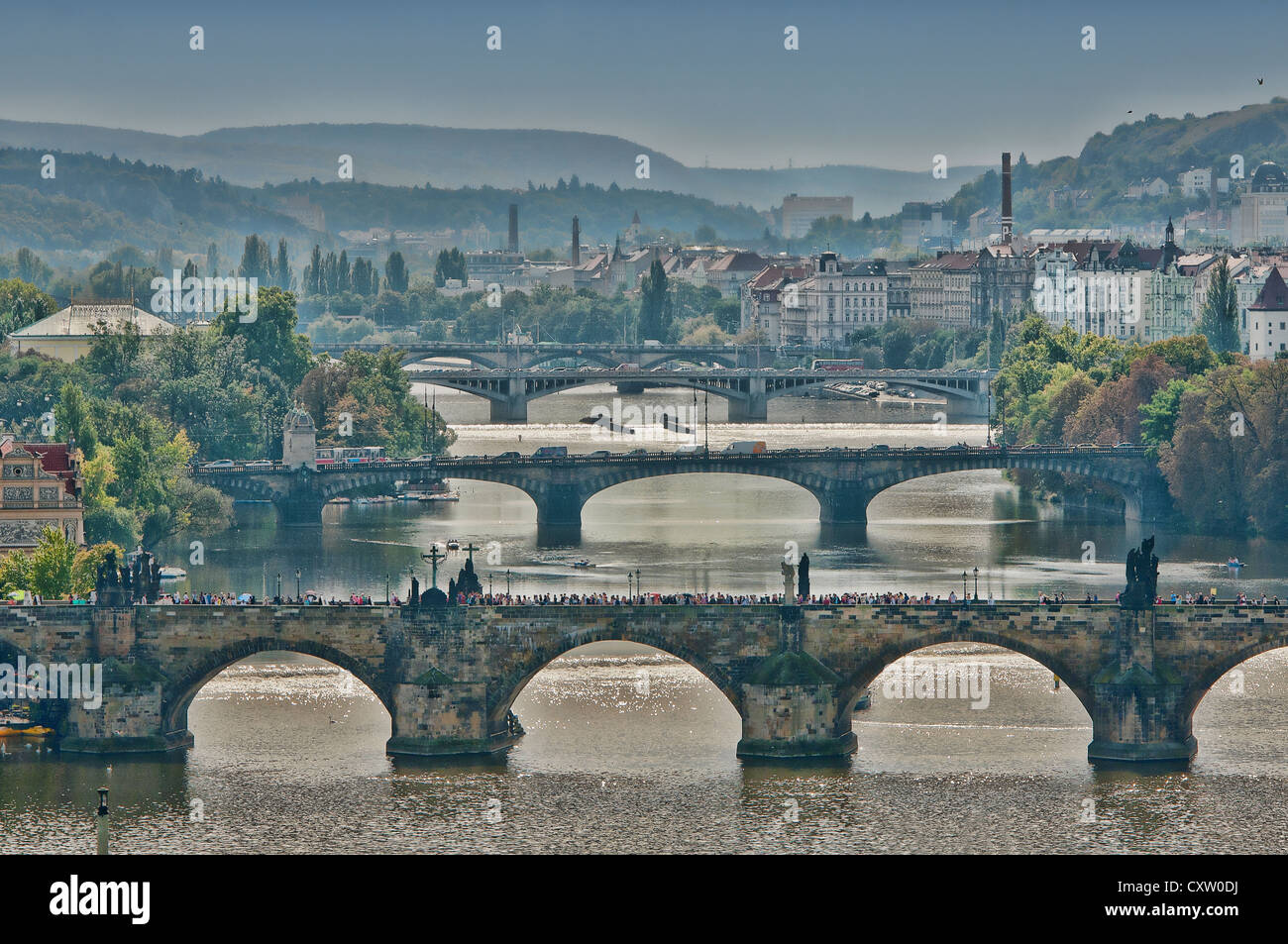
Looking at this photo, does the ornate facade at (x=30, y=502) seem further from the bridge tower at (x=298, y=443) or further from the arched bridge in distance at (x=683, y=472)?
the bridge tower at (x=298, y=443)

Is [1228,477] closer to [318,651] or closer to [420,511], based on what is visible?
[420,511]

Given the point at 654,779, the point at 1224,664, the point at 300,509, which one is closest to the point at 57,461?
the point at 654,779

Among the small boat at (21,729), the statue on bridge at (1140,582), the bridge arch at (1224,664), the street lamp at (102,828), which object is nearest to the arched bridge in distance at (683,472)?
the small boat at (21,729)

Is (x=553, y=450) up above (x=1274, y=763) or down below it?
above

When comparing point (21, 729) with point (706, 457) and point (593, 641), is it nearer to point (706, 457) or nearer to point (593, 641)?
point (593, 641)

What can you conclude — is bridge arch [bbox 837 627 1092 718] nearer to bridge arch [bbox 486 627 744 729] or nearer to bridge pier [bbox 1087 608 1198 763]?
bridge pier [bbox 1087 608 1198 763]
